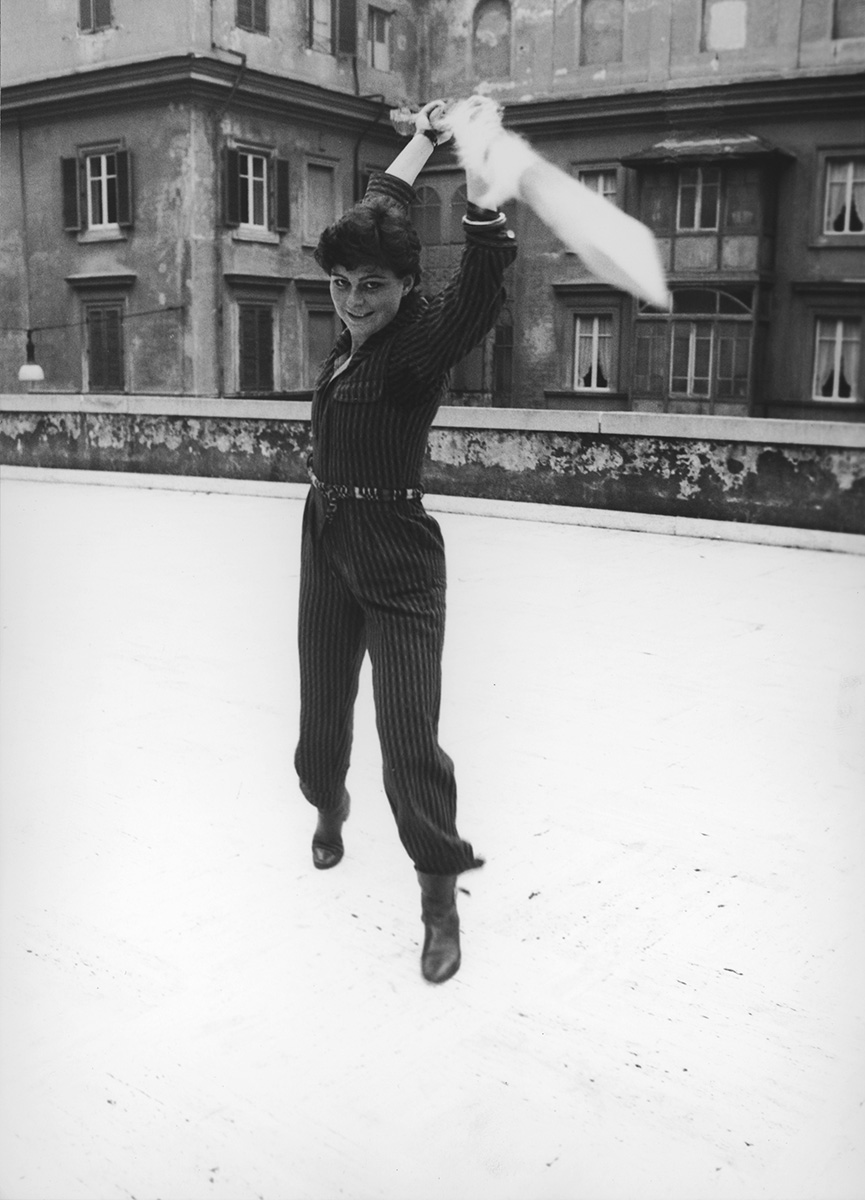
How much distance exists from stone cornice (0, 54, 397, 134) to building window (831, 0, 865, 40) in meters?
1.19

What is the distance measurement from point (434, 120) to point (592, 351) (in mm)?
948

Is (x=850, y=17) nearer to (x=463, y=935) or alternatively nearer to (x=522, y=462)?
(x=463, y=935)

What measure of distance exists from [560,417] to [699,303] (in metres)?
4.47

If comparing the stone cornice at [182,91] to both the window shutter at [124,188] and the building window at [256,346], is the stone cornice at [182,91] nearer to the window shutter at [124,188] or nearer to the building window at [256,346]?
the window shutter at [124,188]

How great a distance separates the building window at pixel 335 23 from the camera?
2.85 m

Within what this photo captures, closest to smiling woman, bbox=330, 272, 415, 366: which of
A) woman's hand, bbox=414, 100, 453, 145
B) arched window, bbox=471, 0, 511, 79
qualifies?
woman's hand, bbox=414, 100, 453, 145

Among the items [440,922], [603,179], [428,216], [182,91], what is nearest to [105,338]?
[182,91]

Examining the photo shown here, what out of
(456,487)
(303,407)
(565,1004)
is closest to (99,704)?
(565,1004)

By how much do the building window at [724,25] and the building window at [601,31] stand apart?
17 centimetres

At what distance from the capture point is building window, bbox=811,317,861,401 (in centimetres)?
218

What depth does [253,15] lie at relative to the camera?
11.0 feet

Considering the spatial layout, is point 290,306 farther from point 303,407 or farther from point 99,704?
point 303,407

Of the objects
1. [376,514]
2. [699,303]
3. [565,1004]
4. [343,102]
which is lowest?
[565,1004]

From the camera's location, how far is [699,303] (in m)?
2.58
